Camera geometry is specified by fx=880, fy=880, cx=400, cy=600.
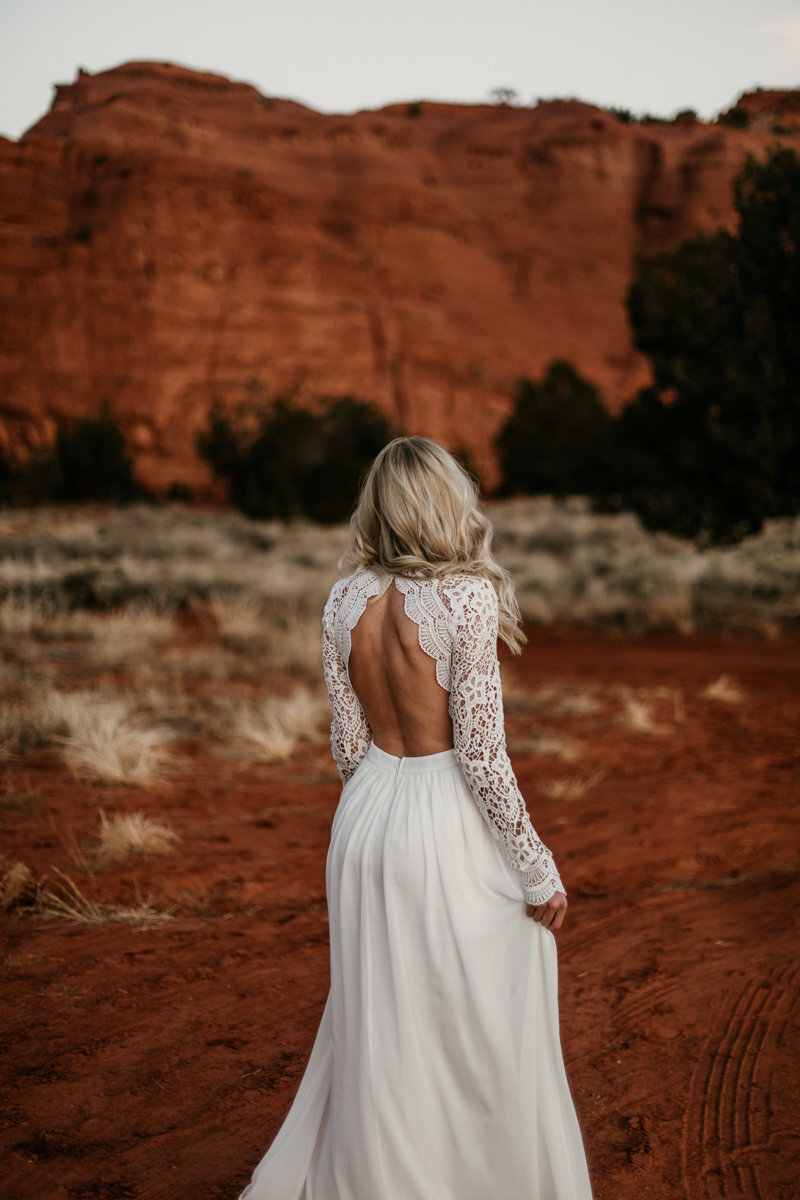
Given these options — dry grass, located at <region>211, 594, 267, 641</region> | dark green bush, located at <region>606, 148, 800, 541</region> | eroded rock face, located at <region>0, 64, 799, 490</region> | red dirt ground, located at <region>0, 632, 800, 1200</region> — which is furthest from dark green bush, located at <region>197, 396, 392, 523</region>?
red dirt ground, located at <region>0, 632, 800, 1200</region>

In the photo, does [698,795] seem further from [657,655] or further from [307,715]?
[657,655]

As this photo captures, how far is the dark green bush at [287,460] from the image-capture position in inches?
1171

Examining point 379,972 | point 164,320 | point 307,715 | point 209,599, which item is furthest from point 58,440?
point 379,972

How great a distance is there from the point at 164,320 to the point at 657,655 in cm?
3883

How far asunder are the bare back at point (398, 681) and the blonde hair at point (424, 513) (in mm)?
109

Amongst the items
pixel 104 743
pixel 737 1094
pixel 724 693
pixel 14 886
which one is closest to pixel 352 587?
pixel 737 1094

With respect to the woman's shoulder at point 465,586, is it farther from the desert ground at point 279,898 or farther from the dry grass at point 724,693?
the dry grass at point 724,693

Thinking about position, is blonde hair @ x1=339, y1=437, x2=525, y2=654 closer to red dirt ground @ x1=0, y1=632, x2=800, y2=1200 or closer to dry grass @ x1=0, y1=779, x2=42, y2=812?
red dirt ground @ x1=0, y1=632, x2=800, y2=1200

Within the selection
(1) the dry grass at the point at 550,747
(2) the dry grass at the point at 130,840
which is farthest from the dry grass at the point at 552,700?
(2) the dry grass at the point at 130,840

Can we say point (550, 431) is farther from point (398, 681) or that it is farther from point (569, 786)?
point (398, 681)

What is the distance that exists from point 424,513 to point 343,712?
23.7 inches

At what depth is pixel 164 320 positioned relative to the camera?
44062 mm

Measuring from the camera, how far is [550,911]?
214cm

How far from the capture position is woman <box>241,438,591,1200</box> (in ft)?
6.89
